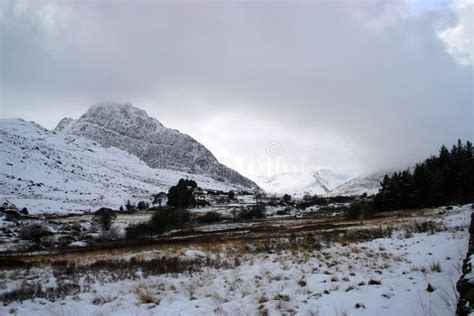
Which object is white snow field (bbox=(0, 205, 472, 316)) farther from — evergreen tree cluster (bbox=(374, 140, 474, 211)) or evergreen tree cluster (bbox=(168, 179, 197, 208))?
evergreen tree cluster (bbox=(168, 179, 197, 208))

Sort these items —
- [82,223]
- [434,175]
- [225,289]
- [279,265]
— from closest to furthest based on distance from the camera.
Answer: [225,289], [279,265], [434,175], [82,223]

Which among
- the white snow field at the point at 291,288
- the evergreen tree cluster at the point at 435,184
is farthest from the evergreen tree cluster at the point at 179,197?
the white snow field at the point at 291,288

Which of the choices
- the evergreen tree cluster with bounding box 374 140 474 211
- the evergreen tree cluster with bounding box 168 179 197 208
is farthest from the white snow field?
the evergreen tree cluster with bounding box 168 179 197 208

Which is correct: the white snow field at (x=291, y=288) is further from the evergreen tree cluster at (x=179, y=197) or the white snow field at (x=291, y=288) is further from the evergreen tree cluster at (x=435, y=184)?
the evergreen tree cluster at (x=179, y=197)

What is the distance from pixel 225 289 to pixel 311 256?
277 inches

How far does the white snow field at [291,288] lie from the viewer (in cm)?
835

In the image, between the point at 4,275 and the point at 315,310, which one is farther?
the point at 4,275

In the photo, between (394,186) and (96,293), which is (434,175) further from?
(96,293)

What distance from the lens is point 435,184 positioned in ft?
212

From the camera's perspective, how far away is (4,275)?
18547 millimetres

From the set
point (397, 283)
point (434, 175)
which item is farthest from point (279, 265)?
point (434, 175)

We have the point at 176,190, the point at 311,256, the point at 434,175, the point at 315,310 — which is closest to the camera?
the point at 315,310

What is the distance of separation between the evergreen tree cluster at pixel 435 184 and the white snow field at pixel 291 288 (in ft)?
182

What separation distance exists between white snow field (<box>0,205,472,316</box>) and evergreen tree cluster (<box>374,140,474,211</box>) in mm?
55336
